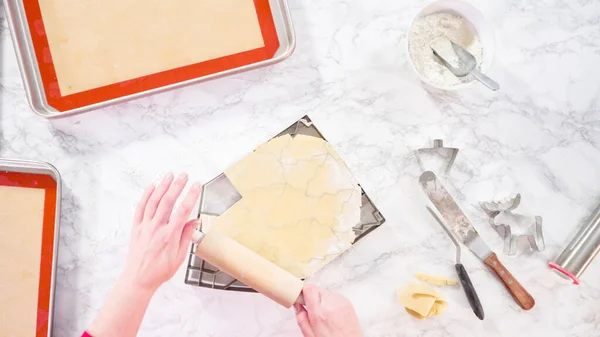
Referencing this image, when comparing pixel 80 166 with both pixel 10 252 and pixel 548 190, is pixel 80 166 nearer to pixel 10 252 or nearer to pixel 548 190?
pixel 10 252

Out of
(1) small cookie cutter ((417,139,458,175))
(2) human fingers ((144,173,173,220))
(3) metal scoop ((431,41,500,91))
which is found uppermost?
(3) metal scoop ((431,41,500,91))

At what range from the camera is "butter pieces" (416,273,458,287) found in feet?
3.08

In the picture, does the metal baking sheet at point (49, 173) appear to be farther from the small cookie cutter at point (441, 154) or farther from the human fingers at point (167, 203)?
the small cookie cutter at point (441, 154)

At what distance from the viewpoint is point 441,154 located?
37.9 inches

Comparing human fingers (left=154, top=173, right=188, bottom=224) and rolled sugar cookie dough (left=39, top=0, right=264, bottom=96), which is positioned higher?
rolled sugar cookie dough (left=39, top=0, right=264, bottom=96)

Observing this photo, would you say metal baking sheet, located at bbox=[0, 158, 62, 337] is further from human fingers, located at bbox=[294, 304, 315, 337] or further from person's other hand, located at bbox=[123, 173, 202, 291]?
human fingers, located at bbox=[294, 304, 315, 337]

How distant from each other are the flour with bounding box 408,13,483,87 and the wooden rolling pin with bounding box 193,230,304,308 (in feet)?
1.40

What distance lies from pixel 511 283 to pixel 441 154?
26cm

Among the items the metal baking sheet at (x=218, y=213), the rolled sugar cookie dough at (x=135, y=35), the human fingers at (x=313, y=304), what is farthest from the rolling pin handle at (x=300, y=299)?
the rolled sugar cookie dough at (x=135, y=35)

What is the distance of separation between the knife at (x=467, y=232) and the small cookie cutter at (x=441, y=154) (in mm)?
34

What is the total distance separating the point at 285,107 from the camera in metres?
0.95

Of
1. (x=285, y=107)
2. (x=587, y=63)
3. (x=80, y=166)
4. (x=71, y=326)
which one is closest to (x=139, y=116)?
(x=80, y=166)

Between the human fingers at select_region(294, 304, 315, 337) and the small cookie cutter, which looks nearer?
the human fingers at select_region(294, 304, 315, 337)

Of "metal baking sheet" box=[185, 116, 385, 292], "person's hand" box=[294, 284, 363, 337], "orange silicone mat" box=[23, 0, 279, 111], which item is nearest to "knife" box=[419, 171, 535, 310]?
"metal baking sheet" box=[185, 116, 385, 292]
